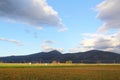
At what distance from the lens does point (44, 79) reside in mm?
32312

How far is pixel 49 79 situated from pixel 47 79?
9.0 inches

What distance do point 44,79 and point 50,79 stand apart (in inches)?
26.6

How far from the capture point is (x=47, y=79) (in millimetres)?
32344

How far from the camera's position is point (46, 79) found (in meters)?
32.3

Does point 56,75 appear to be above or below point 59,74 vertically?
below

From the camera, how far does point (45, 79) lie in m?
32.3

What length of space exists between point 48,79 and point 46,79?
0.23 meters

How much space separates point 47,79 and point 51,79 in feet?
1.48

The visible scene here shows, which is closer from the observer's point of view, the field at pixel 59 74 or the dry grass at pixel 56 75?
the dry grass at pixel 56 75

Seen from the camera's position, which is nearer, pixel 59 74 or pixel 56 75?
pixel 56 75

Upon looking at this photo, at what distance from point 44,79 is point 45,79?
11 centimetres

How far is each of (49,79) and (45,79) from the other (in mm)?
450

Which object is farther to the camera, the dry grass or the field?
the field
